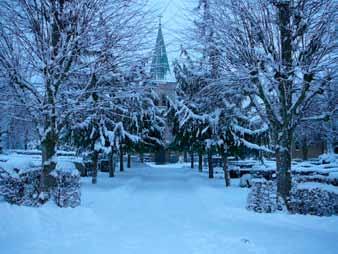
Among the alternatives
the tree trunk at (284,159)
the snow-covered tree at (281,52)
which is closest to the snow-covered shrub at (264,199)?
the snow-covered tree at (281,52)

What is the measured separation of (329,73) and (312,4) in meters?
1.89

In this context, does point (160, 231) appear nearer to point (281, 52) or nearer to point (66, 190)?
point (66, 190)

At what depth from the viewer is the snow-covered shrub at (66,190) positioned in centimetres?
928

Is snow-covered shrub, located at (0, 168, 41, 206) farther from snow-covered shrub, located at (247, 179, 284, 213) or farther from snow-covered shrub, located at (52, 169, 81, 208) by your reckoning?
snow-covered shrub, located at (247, 179, 284, 213)

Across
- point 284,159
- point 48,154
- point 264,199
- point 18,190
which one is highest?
point 48,154

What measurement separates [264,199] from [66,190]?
5388mm

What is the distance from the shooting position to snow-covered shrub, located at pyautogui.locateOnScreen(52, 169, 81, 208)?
928 cm

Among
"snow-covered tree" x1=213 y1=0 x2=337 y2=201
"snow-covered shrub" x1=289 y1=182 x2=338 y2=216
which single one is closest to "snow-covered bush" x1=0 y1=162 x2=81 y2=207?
"snow-covered tree" x1=213 y1=0 x2=337 y2=201

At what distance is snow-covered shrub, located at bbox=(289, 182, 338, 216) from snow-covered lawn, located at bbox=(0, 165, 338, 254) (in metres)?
0.34

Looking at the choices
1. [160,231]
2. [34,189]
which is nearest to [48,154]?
[34,189]

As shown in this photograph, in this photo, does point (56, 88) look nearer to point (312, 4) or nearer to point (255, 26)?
point (255, 26)

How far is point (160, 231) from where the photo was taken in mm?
7418

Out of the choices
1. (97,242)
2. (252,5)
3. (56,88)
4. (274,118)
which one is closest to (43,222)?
(97,242)

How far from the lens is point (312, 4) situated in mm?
9086
